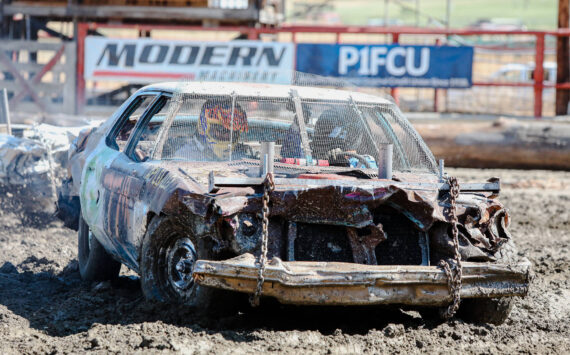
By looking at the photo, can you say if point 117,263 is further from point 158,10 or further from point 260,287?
point 158,10

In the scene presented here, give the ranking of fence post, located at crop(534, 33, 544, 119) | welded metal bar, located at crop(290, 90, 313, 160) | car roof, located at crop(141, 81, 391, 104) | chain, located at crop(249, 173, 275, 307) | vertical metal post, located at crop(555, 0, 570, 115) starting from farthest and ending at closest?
vertical metal post, located at crop(555, 0, 570, 115) < fence post, located at crop(534, 33, 544, 119) < car roof, located at crop(141, 81, 391, 104) < welded metal bar, located at crop(290, 90, 313, 160) < chain, located at crop(249, 173, 275, 307)

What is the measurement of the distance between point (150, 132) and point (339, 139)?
128cm

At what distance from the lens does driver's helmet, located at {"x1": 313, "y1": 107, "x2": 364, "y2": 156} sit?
19.8ft

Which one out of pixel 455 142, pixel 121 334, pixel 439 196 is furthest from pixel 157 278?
pixel 455 142

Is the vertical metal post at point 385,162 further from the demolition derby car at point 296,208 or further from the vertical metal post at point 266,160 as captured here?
the vertical metal post at point 266,160

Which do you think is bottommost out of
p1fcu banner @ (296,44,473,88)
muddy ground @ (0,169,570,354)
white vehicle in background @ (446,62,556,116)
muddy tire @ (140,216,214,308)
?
muddy ground @ (0,169,570,354)

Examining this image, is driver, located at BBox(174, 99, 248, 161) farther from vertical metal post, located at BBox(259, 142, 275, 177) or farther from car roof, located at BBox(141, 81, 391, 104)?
vertical metal post, located at BBox(259, 142, 275, 177)

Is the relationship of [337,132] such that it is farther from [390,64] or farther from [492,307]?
[390,64]

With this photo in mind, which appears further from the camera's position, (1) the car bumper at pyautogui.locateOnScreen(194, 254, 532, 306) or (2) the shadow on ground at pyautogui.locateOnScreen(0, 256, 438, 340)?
(2) the shadow on ground at pyautogui.locateOnScreen(0, 256, 438, 340)

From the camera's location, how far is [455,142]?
1312cm

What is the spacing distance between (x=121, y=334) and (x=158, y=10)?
40.4ft

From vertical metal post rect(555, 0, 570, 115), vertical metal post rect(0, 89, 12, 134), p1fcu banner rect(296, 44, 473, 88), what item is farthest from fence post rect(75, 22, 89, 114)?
vertical metal post rect(555, 0, 570, 115)

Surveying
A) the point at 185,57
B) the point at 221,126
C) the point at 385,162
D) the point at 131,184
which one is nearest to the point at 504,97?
the point at 185,57

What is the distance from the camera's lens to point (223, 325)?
5004 mm
